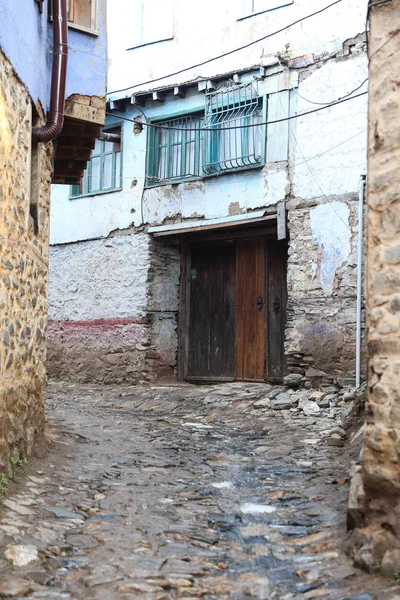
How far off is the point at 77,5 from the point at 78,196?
601 cm

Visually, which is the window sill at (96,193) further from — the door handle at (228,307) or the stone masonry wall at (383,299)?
the stone masonry wall at (383,299)

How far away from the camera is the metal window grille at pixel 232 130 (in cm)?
1091

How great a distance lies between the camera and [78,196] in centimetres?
1310

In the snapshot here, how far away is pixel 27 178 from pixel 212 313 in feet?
22.8

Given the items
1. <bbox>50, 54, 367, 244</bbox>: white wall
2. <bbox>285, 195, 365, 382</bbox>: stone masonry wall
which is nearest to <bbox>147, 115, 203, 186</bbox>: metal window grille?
<bbox>50, 54, 367, 244</bbox>: white wall

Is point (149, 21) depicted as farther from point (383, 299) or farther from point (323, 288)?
point (383, 299)

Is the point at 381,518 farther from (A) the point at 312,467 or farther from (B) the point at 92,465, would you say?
(B) the point at 92,465

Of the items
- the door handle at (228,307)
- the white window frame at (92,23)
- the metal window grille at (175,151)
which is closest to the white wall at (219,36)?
the metal window grille at (175,151)

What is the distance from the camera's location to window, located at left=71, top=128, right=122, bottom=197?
41.8ft

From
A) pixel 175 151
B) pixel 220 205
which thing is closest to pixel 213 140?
pixel 175 151

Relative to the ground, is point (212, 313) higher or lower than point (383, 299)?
higher

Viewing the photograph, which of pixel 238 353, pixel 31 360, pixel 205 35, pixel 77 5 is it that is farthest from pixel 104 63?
pixel 238 353

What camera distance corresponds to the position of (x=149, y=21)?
1236 cm

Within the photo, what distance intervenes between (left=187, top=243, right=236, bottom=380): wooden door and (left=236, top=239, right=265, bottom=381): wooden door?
6.4 inches
